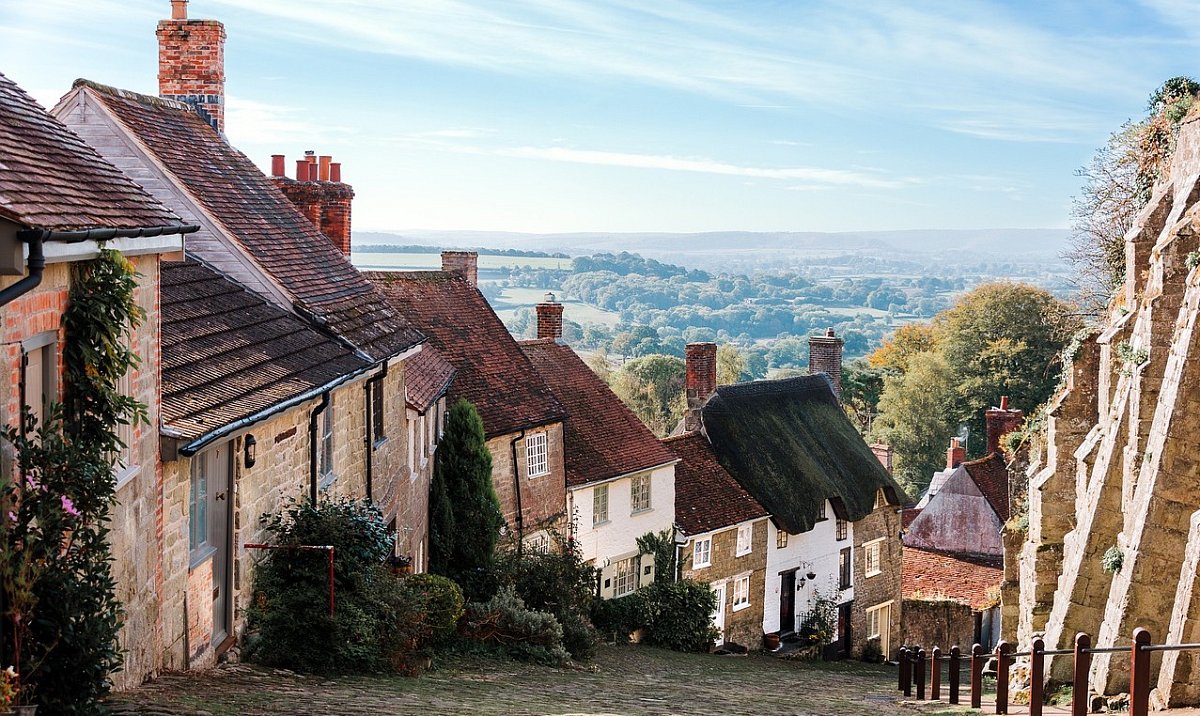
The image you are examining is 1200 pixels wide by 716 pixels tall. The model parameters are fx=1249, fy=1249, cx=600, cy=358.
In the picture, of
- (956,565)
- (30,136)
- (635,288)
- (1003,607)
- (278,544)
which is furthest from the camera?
(635,288)

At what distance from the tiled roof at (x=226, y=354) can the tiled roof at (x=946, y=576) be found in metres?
30.6

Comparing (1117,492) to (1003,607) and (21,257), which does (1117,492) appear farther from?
(21,257)

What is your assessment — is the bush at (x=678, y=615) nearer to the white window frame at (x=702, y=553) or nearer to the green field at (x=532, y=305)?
the white window frame at (x=702, y=553)

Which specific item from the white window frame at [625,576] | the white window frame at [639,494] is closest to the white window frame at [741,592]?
the white window frame at [625,576]

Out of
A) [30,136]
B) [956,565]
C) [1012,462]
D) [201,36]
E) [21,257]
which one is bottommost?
[956,565]

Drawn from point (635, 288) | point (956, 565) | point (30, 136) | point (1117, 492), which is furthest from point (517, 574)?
point (635, 288)

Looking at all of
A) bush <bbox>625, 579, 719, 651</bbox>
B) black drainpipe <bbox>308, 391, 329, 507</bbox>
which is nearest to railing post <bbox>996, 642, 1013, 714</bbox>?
black drainpipe <bbox>308, 391, 329, 507</bbox>

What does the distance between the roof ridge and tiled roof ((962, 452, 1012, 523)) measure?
1217 inches

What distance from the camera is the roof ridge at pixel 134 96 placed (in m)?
16.2

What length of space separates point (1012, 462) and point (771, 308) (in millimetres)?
152013

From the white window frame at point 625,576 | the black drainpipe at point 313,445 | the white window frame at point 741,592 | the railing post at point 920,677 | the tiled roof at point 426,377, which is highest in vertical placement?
the tiled roof at point 426,377

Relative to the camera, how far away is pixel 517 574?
23359 mm

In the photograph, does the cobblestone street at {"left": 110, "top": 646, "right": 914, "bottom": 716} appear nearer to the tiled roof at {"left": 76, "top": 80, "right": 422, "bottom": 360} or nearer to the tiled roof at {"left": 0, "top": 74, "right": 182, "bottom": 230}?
the tiled roof at {"left": 0, "top": 74, "right": 182, "bottom": 230}

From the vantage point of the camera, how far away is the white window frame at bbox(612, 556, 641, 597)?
3002 cm
